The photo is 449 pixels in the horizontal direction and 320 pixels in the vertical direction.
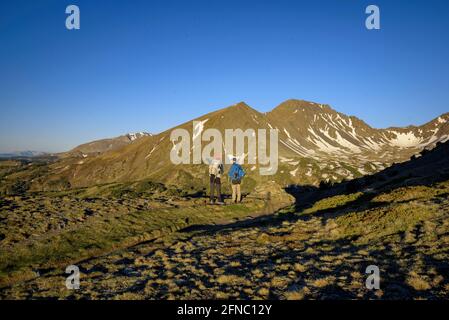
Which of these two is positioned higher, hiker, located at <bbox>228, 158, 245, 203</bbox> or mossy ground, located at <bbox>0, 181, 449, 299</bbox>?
hiker, located at <bbox>228, 158, 245, 203</bbox>

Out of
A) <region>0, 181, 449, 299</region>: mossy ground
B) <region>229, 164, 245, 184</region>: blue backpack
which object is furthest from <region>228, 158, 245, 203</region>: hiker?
<region>0, 181, 449, 299</region>: mossy ground

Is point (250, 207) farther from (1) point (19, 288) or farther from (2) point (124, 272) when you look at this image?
(1) point (19, 288)

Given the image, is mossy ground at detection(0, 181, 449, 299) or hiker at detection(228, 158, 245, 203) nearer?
mossy ground at detection(0, 181, 449, 299)

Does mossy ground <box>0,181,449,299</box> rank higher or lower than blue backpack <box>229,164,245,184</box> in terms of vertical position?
lower

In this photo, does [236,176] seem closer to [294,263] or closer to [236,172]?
[236,172]

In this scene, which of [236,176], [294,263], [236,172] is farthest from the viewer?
[236,176]

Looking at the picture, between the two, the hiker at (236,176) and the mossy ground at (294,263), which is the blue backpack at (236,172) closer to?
the hiker at (236,176)

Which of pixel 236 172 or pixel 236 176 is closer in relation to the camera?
pixel 236 172

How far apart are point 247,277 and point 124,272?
22.9 ft

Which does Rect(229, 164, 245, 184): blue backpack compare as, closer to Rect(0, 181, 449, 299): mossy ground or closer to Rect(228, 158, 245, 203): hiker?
Rect(228, 158, 245, 203): hiker

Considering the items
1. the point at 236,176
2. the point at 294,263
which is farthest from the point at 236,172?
the point at 294,263

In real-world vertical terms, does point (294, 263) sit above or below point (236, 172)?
below

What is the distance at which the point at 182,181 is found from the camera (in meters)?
183
